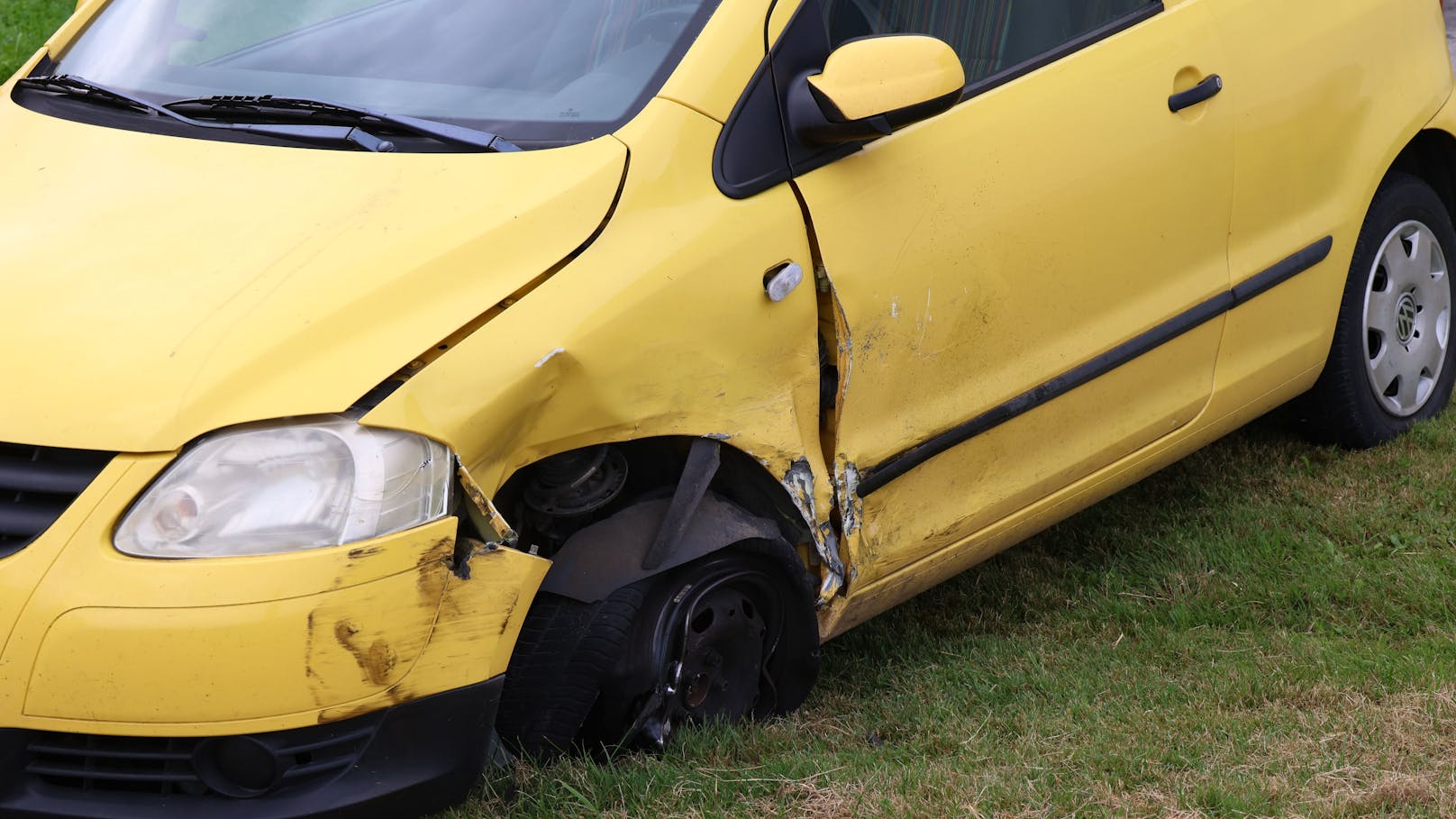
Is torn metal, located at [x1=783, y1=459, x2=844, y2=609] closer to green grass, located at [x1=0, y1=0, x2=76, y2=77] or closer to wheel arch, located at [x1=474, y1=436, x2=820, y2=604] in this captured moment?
wheel arch, located at [x1=474, y1=436, x2=820, y2=604]

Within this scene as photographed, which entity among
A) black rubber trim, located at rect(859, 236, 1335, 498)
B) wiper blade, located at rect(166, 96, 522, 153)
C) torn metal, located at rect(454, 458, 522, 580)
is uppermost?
wiper blade, located at rect(166, 96, 522, 153)

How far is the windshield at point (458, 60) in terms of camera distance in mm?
2688

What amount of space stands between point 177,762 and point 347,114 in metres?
1.18

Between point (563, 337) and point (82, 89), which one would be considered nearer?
point (563, 337)

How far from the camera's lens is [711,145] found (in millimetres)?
2619

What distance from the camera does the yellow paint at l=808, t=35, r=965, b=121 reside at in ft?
8.67

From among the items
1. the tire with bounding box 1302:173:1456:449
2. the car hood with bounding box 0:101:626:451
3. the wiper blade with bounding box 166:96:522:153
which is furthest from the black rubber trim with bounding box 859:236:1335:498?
the wiper blade with bounding box 166:96:522:153

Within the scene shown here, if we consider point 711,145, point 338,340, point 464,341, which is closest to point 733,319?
point 711,145

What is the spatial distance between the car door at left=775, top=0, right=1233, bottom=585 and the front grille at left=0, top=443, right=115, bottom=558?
127cm

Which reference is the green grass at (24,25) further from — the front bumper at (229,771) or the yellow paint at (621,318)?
the front bumper at (229,771)

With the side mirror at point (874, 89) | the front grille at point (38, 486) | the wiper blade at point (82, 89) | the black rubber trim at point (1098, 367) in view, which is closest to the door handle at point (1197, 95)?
the black rubber trim at point (1098, 367)

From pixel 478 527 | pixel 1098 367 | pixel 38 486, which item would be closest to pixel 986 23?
pixel 1098 367

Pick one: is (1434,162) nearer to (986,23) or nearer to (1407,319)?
(1407,319)

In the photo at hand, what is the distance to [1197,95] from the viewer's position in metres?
3.31
